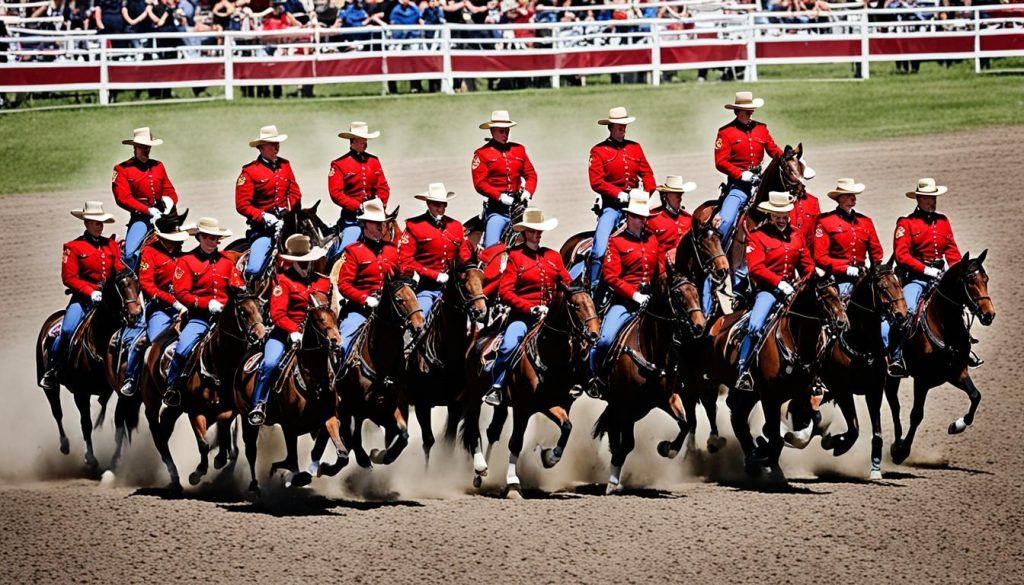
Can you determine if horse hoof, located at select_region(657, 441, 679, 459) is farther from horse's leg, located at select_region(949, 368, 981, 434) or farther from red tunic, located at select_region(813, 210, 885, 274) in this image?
horse's leg, located at select_region(949, 368, 981, 434)

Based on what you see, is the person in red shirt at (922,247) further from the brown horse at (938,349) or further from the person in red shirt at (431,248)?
the person in red shirt at (431,248)

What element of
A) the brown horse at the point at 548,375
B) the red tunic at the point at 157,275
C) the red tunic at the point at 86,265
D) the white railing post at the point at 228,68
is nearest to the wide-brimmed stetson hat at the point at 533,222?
the brown horse at the point at 548,375

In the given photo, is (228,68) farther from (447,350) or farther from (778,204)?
(778,204)

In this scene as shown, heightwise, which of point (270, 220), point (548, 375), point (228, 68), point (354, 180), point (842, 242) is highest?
point (228, 68)

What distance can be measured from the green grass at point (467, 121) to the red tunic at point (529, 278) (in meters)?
15.7

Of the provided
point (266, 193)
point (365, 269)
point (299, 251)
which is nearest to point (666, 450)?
point (365, 269)

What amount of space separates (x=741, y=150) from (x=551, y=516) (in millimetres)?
6703

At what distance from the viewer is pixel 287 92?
132ft

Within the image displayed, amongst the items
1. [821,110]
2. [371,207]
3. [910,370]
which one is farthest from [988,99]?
[371,207]

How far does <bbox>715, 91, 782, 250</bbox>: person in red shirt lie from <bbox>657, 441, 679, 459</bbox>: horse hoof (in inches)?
159

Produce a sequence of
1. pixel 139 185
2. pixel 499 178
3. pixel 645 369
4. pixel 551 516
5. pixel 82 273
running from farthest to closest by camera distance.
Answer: pixel 499 178, pixel 139 185, pixel 82 273, pixel 645 369, pixel 551 516

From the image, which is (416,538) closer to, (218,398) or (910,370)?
(218,398)

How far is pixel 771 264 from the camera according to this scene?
60.8 feet

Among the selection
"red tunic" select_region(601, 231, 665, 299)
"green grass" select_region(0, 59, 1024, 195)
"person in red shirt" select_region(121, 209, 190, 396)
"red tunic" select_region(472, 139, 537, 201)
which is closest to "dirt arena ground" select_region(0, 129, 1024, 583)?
"person in red shirt" select_region(121, 209, 190, 396)
